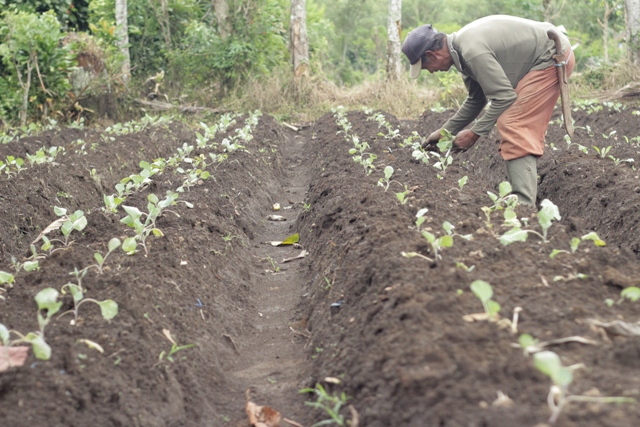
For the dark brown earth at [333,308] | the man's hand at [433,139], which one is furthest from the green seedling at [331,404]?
the man's hand at [433,139]

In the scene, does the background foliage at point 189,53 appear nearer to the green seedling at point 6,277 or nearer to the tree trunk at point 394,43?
the tree trunk at point 394,43

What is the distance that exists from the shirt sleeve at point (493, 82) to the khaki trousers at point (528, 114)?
209 mm

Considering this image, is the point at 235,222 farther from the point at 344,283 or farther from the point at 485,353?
the point at 485,353

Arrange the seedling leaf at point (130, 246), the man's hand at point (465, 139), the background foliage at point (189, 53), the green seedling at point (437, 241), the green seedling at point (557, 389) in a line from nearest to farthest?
the green seedling at point (557, 389) → the green seedling at point (437, 241) → the seedling leaf at point (130, 246) → the man's hand at point (465, 139) → the background foliage at point (189, 53)

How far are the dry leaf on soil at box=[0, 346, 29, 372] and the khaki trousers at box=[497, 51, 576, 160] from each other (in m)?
4.04

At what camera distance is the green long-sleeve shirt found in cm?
536

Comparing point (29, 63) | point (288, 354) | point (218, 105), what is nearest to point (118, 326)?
point (288, 354)

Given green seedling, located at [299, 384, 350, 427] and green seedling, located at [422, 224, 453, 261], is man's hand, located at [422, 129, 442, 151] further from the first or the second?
green seedling, located at [299, 384, 350, 427]

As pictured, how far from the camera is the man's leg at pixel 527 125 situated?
5621 mm

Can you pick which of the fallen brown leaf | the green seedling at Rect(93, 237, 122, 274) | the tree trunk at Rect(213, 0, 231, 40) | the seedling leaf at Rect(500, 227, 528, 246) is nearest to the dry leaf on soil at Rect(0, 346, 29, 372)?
the green seedling at Rect(93, 237, 122, 274)

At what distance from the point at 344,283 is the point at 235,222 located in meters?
2.37

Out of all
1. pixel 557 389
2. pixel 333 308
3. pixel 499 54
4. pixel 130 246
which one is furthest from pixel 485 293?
pixel 499 54

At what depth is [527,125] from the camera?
18.6 ft

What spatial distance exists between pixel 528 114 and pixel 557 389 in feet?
13.1
